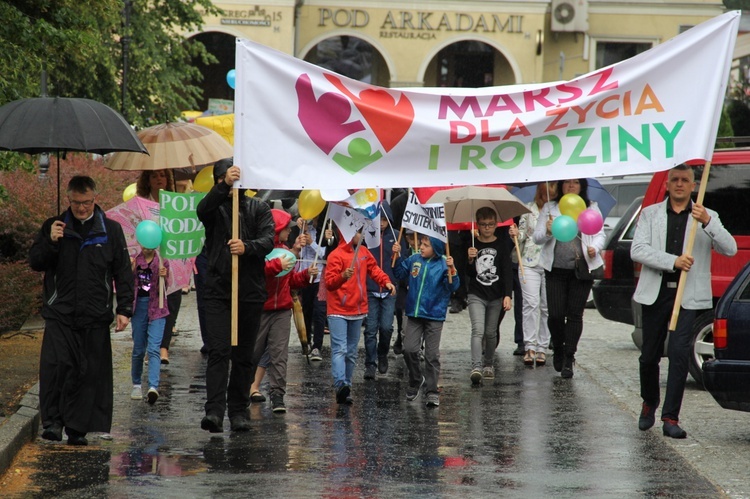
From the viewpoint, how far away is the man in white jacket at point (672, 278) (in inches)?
354

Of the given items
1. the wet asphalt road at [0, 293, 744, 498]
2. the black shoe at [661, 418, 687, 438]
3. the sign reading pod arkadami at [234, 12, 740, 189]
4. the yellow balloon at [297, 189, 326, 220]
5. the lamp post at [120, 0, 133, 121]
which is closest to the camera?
the wet asphalt road at [0, 293, 744, 498]

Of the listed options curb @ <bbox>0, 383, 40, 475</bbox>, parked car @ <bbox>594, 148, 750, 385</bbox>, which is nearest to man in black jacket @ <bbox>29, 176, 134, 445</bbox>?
curb @ <bbox>0, 383, 40, 475</bbox>

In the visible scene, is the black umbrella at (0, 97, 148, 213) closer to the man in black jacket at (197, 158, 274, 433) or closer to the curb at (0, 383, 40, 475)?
the man in black jacket at (197, 158, 274, 433)

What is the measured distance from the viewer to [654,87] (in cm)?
884

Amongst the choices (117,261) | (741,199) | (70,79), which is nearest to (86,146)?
(117,261)

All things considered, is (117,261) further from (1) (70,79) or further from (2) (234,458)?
(1) (70,79)

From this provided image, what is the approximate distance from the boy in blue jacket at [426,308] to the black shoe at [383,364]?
1497 mm

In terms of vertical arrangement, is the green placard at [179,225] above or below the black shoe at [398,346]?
above

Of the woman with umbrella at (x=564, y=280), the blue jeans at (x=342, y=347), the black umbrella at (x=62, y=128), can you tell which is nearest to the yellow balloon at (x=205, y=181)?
the blue jeans at (x=342, y=347)

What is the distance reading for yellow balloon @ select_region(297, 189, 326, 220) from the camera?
1116 centimetres

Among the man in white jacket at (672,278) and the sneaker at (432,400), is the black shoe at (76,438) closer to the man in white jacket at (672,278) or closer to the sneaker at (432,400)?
the sneaker at (432,400)

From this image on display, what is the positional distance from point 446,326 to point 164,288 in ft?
22.9

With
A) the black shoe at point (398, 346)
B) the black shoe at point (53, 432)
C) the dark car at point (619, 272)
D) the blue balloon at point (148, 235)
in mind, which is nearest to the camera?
the black shoe at point (53, 432)

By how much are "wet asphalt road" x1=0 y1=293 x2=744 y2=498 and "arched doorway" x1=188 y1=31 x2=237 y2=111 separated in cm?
2736
